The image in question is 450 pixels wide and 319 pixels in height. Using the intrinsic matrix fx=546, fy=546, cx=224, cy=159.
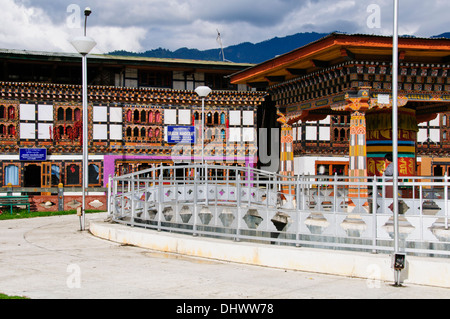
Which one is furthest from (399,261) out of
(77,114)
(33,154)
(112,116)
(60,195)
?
(77,114)

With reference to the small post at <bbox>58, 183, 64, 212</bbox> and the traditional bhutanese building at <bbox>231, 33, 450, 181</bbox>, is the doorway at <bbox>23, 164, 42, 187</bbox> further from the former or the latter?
the traditional bhutanese building at <bbox>231, 33, 450, 181</bbox>

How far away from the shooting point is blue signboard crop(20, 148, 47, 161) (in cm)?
4022

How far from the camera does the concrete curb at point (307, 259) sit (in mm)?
8648

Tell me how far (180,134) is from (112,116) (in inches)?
219

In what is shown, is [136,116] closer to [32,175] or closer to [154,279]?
[32,175]

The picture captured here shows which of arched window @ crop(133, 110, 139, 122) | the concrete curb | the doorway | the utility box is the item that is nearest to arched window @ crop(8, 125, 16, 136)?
the doorway

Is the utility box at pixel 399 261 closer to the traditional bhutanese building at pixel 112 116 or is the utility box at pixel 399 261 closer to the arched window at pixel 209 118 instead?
the traditional bhutanese building at pixel 112 116

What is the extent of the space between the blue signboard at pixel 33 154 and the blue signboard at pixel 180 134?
9.58 metres

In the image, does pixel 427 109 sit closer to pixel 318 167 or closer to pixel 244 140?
pixel 318 167

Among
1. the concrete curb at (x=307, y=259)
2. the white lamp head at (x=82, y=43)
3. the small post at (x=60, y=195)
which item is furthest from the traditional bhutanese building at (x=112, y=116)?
the concrete curb at (x=307, y=259)

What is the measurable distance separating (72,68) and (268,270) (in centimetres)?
3572

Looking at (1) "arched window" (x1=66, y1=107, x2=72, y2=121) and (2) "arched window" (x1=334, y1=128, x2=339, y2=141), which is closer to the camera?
(1) "arched window" (x1=66, y1=107, x2=72, y2=121)

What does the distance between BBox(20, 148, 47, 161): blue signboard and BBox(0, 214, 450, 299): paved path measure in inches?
1158
